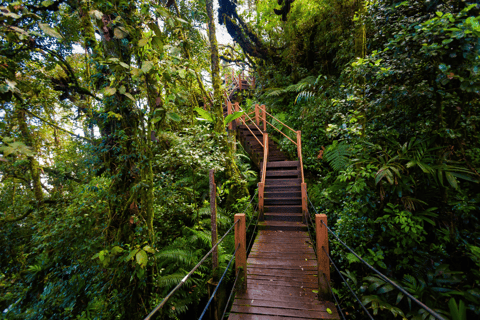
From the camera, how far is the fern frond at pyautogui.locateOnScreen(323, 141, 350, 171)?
4.97 m

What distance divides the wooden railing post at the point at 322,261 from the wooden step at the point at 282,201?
8.36ft

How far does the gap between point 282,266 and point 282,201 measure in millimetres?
2126

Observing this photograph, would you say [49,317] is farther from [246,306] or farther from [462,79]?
[462,79]

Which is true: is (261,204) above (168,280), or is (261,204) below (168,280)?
above

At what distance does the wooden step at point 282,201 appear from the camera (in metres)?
5.08

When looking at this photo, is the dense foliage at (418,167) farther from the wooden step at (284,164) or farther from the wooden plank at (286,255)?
the wooden step at (284,164)

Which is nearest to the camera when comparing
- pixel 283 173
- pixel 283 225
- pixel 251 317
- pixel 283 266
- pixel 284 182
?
pixel 251 317

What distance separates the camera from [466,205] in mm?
2764

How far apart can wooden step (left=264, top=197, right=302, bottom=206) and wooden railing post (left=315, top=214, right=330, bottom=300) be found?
8.36 ft

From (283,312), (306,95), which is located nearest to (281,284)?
(283,312)

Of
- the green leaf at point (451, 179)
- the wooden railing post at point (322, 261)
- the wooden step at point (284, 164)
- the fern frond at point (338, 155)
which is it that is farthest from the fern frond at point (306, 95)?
the wooden railing post at point (322, 261)

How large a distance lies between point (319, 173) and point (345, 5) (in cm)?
546

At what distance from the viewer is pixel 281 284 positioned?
2.80 m

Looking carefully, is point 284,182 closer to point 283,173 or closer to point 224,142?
point 283,173
